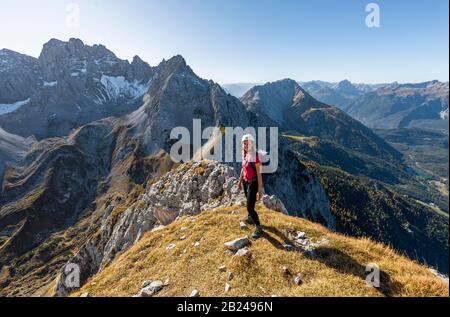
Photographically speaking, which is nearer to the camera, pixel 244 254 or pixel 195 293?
pixel 195 293

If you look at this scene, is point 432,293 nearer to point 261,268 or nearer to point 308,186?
point 261,268

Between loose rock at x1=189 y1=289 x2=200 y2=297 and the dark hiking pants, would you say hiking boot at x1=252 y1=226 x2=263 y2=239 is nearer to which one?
the dark hiking pants

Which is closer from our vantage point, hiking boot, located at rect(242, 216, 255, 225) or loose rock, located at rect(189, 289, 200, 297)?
loose rock, located at rect(189, 289, 200, 297)

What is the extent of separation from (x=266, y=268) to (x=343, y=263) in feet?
11.4

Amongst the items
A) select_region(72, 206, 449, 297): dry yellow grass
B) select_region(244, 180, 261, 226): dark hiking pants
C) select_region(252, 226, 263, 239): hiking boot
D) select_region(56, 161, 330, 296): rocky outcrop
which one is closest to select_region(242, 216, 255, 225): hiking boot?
select_region(72, 206, 449, 297): dry yellow grass

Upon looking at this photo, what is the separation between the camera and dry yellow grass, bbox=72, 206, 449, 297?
11539mm

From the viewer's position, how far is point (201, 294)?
1236 centimetres

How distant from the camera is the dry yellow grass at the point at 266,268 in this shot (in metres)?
11.5

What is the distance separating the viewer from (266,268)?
13211mm

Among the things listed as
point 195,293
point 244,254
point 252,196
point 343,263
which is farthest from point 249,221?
point 195,293

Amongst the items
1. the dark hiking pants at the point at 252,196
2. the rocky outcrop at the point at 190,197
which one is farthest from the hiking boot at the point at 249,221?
the rocky outcrop at the point at 190,197

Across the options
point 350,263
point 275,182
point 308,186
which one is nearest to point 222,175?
point 350,263

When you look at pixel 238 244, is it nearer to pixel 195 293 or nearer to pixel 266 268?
pixel 266 268
